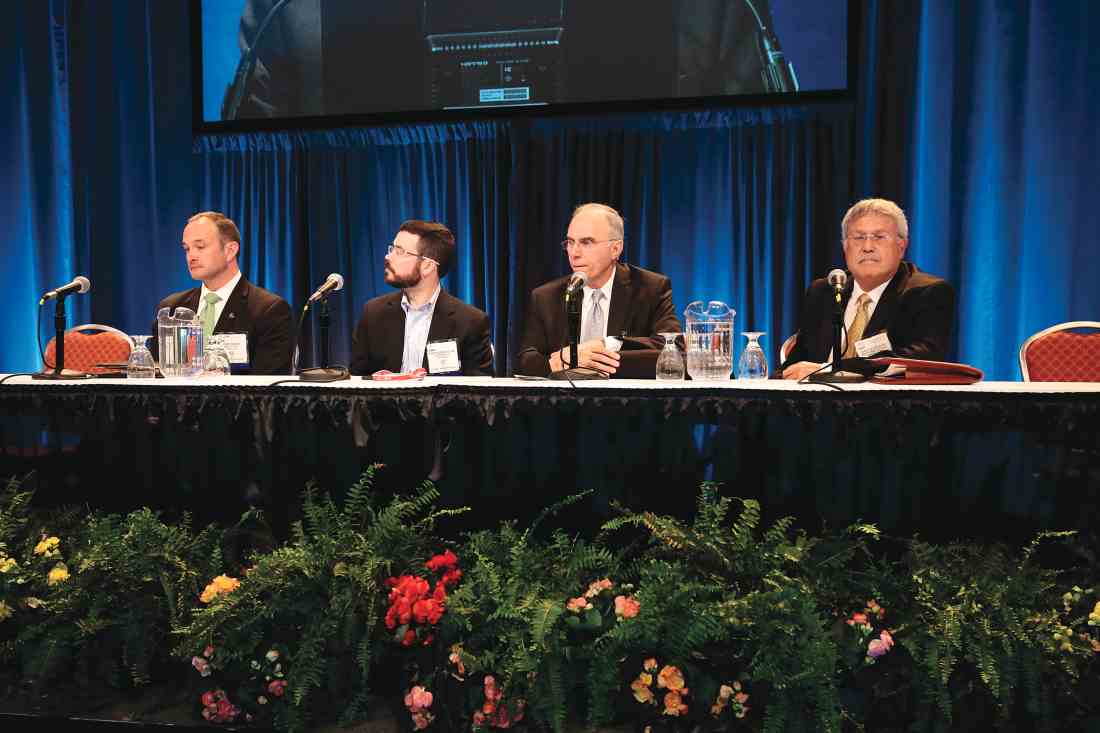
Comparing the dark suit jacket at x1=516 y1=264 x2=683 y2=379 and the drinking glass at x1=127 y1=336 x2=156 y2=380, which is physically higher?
the dark suit jacket at x1=516 y1=264 x2=683 y2=379

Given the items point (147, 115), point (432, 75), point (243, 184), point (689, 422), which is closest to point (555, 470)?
point (689, 422)

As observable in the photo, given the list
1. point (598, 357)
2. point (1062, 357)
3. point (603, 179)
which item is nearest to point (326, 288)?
point (598, 357)

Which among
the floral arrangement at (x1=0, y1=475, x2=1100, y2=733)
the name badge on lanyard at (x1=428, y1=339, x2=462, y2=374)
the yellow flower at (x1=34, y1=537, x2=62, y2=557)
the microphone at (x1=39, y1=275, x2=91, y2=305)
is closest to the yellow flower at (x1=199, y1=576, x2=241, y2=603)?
the floral arrangement at (x1=0, y1=475, x2=1100, y2=733)

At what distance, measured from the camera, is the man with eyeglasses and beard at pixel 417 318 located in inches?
139

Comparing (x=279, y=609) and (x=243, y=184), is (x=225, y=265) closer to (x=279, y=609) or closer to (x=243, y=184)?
(x=243, y=184)

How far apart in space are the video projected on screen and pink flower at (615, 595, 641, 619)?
11.0 feet

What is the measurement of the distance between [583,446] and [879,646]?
0.77 meters

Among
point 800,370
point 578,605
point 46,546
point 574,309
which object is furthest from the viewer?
point 800,370

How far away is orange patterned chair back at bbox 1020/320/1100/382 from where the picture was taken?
10.2ft

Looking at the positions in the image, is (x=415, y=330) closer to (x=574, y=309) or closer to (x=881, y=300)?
(x=574, y=309)

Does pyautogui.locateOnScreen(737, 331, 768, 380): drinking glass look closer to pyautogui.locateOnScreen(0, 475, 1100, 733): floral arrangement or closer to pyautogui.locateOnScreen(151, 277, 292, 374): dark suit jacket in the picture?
pyautogui.locateOnScreen(0, 475, 1100, 733): floral arrangement

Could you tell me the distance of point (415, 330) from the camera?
364cm

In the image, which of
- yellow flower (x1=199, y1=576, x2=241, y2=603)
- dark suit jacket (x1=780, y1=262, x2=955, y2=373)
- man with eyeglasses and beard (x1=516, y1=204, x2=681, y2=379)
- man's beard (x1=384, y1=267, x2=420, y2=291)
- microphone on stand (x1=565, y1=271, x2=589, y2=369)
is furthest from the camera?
man's beard (x1=384, y1=267, x2=420, y2=291)

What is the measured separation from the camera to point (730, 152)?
461 centimetres
